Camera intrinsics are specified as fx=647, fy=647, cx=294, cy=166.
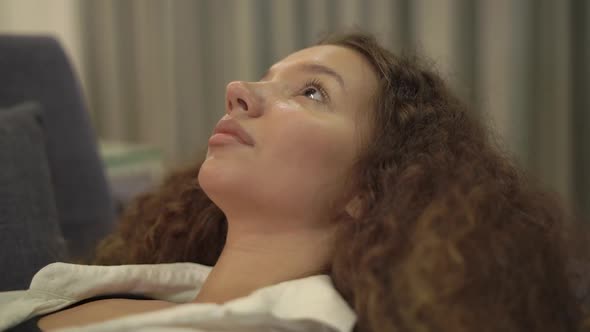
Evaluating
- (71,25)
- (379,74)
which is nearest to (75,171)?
(379,74)

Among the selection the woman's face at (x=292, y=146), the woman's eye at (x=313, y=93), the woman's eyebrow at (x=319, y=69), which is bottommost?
the woman's face at (x=292, y=146)

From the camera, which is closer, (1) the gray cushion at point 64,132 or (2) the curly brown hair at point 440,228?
(2) the curly brown hair at point 440,228

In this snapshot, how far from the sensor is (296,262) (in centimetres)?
95

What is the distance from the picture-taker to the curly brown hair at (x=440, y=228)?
731 millimetres

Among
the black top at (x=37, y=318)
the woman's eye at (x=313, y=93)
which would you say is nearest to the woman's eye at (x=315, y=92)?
the woman's eye at (x=313, y=93)

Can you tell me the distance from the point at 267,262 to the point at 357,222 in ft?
0.49

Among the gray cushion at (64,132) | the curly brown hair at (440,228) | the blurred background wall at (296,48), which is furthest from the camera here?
the blurred background wall at (296,48)

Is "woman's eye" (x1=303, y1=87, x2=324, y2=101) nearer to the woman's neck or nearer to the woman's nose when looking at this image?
the woman's nose

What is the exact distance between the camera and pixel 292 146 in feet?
3.05

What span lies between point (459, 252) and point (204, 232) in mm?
568

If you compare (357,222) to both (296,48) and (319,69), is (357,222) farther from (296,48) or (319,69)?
(296,48)

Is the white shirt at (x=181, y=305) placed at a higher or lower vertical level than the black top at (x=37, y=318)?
higher

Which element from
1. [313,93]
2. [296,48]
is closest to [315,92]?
[313,93]

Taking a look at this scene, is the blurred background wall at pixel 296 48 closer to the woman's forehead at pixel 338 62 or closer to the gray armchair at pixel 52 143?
the woman's forehead at pixel 338 62
